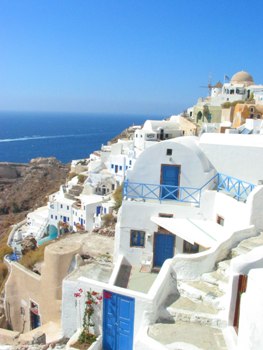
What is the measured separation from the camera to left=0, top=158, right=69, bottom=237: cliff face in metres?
64.4

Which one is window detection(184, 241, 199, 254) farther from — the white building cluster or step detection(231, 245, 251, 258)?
step detection(231, 245, 251, 258)

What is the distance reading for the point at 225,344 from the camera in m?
7.55

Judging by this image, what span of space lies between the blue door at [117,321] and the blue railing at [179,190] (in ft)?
16.7

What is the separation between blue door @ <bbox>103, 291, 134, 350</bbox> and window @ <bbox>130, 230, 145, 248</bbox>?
409 centimetres

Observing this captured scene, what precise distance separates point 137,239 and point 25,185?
65.1 meters

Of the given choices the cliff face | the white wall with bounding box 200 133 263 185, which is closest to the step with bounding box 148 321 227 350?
the white wall with bounding box 200 133 263 185

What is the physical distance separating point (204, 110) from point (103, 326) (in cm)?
5406

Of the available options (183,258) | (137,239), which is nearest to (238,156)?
(137,239)

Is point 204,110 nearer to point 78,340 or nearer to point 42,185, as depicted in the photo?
point 42,185

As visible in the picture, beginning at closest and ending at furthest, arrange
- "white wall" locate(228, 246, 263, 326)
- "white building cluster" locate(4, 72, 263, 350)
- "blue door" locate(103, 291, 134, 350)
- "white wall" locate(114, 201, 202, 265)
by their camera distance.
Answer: "white wall" locate(228, 246, 263, 326)
"white building cluster" locate(4, 72, 263, 350)
"blue door" locate(103, 291, 134, 350)
"white wall" locate(114, 201, 202, 265)

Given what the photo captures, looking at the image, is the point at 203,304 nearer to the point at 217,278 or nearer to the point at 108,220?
the point at 217,278

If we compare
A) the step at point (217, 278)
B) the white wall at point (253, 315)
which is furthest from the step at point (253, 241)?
the white wall at point (253, 315)

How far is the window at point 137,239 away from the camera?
14.1 m

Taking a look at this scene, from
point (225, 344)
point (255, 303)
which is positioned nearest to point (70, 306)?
point (225, 344)
